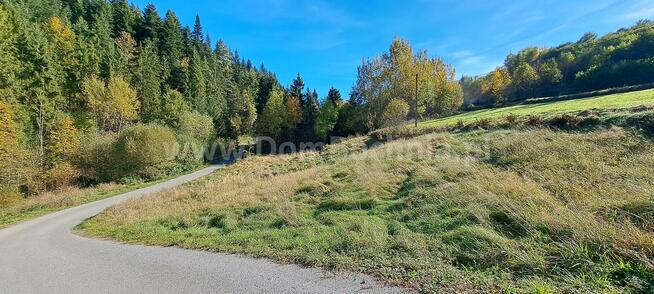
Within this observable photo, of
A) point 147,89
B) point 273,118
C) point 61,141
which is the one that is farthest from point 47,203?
point 273,118

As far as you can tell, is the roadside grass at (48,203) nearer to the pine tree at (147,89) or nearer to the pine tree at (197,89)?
the pine tree at (147,89)

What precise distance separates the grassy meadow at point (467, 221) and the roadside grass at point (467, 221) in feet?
0.09

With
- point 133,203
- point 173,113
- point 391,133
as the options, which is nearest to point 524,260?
point 133,203

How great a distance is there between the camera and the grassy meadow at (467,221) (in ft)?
14.4

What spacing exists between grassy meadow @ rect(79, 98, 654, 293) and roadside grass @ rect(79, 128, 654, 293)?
0.03m

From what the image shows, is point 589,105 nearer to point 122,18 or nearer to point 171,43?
point 171,43

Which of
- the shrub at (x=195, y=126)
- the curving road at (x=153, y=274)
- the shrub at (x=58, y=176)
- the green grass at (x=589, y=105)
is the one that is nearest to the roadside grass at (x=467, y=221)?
the curving road at (x=153, y=274)

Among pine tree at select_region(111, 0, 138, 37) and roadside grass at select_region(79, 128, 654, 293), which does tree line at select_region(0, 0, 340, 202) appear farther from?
roadside grass at select_region(79, 128, 654, 293)

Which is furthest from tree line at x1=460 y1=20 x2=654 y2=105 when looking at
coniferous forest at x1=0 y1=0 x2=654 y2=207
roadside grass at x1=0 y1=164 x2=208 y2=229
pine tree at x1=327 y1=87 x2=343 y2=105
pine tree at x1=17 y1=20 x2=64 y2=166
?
pine tree at x1=17 y1=20 x2=64 y2=166

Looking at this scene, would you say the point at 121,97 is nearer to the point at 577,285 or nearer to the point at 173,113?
the point at 173,113

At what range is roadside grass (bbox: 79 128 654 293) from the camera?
173 inches

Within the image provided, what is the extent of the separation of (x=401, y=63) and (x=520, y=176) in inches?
1458

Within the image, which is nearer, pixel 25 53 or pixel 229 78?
pixel 25 53

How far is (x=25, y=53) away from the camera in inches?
1169
